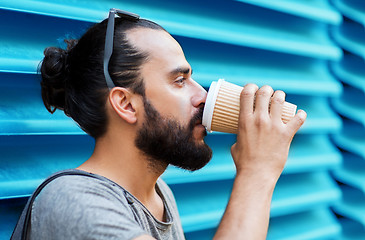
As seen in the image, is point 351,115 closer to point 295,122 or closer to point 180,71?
point 295,122

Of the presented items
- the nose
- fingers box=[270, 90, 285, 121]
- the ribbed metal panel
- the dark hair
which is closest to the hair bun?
the dark hair

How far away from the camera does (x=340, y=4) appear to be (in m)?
2.77

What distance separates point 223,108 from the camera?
1.57 m

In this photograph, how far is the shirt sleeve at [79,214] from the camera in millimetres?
1264

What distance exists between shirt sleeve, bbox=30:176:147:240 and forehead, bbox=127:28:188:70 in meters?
0.57

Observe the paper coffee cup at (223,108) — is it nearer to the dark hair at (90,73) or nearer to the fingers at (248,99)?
the fingers at (248,99)

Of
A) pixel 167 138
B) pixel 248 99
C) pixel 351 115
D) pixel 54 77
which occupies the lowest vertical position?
pixel 351 115

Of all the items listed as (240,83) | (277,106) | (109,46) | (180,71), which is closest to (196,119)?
(180,71)

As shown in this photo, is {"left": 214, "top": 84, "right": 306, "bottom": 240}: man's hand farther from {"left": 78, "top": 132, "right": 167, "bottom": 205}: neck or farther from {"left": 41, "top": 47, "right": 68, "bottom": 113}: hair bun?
{"left": 41, "top": 47, "right": 68, "bottom": 113}: hair bun

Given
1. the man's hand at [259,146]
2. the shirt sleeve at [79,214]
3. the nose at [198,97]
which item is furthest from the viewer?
the nose at [198,97]

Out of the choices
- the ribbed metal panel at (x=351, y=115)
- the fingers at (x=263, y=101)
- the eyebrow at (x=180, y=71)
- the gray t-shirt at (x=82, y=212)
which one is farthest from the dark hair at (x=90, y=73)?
the ribbed metal panel at (x=351, y=115)

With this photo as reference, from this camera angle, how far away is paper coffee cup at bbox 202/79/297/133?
156cm

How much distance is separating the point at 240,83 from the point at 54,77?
1.02 metres

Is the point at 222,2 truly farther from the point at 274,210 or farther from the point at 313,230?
the point at 313,230
